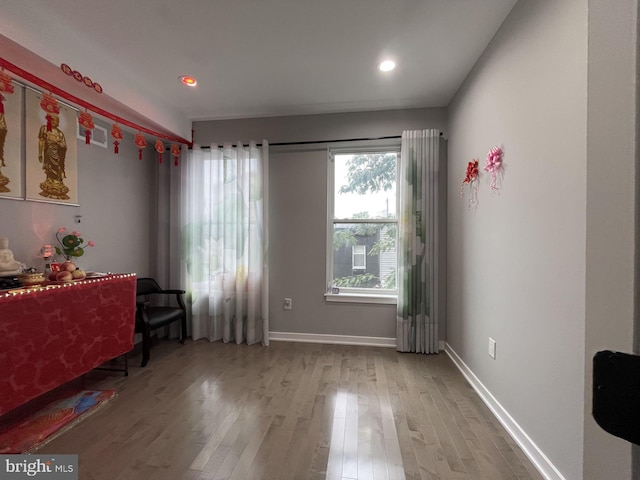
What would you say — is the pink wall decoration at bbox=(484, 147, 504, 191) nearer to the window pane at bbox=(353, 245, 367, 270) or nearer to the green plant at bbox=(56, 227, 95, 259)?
the window pane at bbox=(353, 245, 367, 270)

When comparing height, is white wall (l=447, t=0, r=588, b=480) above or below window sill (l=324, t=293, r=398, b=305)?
above

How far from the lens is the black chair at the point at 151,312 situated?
102 inches

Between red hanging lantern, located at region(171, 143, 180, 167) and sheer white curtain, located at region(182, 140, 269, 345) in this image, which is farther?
sheer white curtain, located at region(182, 140, 269, 345)

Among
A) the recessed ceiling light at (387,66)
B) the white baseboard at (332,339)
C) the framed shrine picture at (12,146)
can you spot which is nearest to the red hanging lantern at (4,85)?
the framed shrine picture at (12,146)

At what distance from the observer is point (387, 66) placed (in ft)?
7.47

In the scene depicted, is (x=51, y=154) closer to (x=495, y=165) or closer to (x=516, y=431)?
(x=495, y=165)

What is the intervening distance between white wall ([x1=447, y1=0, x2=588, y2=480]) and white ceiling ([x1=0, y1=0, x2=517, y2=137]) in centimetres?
40

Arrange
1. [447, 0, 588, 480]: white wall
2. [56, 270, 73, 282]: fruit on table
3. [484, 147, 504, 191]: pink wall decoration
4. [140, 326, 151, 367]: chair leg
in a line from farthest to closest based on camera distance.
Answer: [140, 326, 151, 367]: chair leg < [56, 270, 73, 282]: fruit on table < [484, 147, 504, 191]: pink wall decoration < [447, 0, 588, 480]: white wall

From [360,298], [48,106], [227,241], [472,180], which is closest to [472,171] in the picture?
[472,180]

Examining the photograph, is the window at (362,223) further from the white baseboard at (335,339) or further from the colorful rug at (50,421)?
the colorful rug at (50,421)

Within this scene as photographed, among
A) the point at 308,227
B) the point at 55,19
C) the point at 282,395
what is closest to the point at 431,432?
the point at 282,395

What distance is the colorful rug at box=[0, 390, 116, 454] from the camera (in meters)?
1.55

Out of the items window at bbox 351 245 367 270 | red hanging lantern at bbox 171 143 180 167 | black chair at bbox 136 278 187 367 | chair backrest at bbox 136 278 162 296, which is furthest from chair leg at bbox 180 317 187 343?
window at bbox 351 245 367 270

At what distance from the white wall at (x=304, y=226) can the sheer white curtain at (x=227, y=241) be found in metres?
0.16
